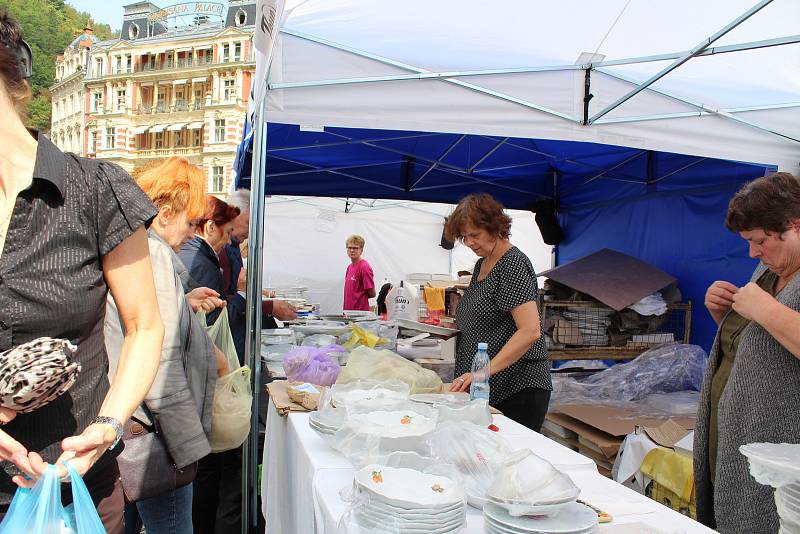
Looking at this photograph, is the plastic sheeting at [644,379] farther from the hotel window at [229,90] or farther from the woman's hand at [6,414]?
the hotel window at [229,90]

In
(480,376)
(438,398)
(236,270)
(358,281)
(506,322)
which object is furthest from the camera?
(358,281)

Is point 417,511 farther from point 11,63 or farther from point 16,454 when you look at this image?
point 11,63

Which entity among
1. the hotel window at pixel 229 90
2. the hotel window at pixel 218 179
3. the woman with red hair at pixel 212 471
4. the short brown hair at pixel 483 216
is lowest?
the woman with red hair at pixel 212 471

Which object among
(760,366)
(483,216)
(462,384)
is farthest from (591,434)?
(760,366)

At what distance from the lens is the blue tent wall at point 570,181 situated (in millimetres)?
4625

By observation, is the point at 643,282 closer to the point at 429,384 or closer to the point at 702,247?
the point at 702,247

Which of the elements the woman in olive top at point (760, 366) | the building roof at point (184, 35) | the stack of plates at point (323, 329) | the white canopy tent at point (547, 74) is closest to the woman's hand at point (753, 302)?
the woman in olive top at point (760, 366)

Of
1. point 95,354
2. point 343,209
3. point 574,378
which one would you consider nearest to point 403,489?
point 95,354

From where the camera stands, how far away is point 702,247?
471cm

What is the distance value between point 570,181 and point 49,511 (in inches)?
252

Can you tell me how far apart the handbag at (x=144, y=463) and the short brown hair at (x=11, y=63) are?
0.89 metres

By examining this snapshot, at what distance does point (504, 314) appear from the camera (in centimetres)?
265

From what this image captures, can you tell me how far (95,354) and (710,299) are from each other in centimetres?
190

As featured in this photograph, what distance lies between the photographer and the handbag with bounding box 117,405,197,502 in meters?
1.58
